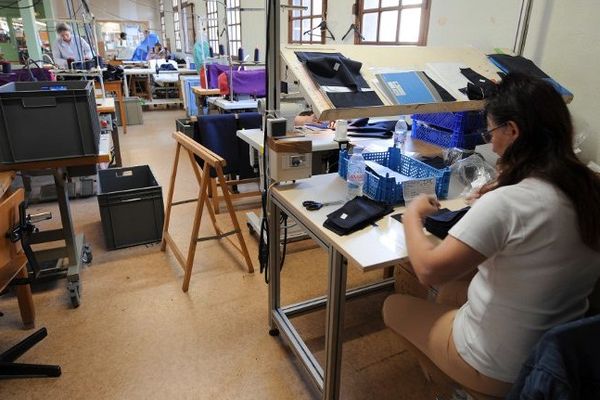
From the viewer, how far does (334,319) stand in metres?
1.42

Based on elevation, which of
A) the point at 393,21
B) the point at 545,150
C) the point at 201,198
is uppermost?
the point at 393,21

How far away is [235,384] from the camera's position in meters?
1.76

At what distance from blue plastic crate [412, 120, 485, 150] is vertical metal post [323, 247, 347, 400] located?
1.18 m

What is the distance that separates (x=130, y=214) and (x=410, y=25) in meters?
Result: 2.69

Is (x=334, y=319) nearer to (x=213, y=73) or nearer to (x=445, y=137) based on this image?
(x=445, y=137)

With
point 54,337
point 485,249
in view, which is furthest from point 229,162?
point 485,249

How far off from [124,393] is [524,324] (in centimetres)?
156

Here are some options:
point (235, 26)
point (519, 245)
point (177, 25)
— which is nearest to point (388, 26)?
point (519, 245)

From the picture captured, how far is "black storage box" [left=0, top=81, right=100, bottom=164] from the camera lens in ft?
6.28

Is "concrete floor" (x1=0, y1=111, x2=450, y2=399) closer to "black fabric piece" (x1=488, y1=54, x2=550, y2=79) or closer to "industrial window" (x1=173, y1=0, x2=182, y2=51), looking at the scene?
"black fabric piece" (x1=488, y1=54, x2=550, y2=79)

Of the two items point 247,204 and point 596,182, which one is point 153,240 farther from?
point 596,182

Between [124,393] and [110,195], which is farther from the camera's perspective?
[110,195]

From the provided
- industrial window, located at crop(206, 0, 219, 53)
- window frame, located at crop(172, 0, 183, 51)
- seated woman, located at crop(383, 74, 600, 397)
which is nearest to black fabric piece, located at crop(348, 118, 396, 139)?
seated woman, located at crop(383, 74, 600, 397)

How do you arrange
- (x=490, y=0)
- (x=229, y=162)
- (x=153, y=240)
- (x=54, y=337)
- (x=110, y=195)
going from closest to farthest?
1. (x=54, y=337)
2. (x=490, y=0)
3. (x=110, y=195)
4. (x=153, y=240)
5. (x=229, y=162)
